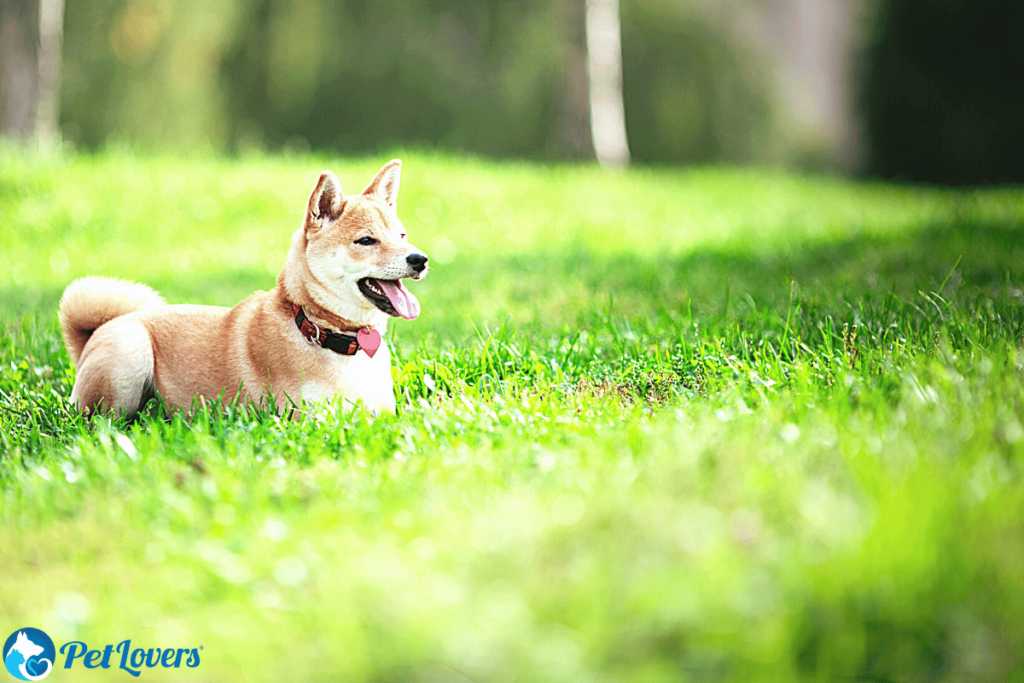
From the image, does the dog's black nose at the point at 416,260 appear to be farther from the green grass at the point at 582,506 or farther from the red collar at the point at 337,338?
the green grass at the point at 582,506

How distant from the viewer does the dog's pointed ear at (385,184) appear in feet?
11.3

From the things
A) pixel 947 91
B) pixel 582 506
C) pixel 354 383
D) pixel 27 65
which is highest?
pixel 947 91

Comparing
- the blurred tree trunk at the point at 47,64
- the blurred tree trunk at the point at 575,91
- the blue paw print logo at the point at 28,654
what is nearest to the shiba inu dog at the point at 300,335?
the blue paw print logo at the point at 28,654

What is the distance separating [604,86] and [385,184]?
9.57m

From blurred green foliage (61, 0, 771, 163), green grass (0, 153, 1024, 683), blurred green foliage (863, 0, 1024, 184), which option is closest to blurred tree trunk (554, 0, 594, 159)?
blurred green foliage (61, 0, 771, 163)

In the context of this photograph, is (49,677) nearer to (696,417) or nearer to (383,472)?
(383,472)

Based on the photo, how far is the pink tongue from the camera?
3.11m

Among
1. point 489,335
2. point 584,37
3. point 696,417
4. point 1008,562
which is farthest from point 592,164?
point 1008,562

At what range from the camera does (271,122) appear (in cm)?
1438

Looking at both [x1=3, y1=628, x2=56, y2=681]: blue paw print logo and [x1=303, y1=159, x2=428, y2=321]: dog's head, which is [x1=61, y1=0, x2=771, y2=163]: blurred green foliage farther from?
[x1=3, y1=628, x2=56, y2=681]: blue paw print logo

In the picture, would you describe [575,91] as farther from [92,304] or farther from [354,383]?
[354,383]

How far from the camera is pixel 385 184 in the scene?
347cm

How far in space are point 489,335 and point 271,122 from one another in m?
12.2

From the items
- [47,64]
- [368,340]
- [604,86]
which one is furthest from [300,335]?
[604,86]
